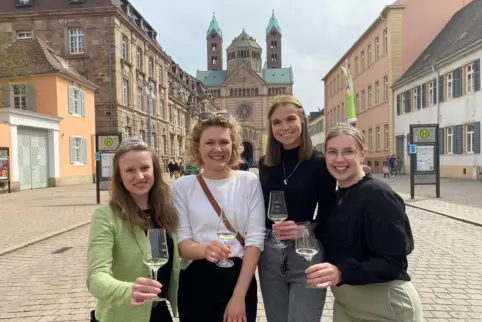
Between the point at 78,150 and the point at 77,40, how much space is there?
35.9ft

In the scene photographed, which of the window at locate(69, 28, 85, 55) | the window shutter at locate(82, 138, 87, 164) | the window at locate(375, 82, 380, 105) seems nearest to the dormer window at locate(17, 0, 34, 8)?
the window at locate(69, 28, 85, 55)

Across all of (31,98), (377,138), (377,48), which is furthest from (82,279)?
(377,48)

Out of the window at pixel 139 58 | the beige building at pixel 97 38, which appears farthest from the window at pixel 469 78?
the window at pixel 139 58

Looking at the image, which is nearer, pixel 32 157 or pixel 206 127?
pixel 206 127

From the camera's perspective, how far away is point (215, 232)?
2457 millimetres

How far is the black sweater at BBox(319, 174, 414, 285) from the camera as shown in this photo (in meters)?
2.16

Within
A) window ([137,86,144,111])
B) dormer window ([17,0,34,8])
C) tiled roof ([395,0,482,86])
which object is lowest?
window ([137,86,144,111])

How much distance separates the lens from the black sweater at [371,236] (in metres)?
2.16

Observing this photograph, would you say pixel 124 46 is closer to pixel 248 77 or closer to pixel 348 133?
pixel 348 133

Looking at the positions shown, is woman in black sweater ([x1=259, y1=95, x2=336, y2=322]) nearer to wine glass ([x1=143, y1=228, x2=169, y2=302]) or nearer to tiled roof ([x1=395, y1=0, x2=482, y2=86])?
wine glass ([x1=143, y1=228, x2=169, y2=302])

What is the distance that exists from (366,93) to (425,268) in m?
38.9

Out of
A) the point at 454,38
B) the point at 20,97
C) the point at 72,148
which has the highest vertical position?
the point at 454,38

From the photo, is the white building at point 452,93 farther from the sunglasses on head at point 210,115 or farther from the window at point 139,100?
the sunglasses on head at point 210,115

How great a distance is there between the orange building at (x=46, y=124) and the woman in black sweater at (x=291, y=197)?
20.7 metres
